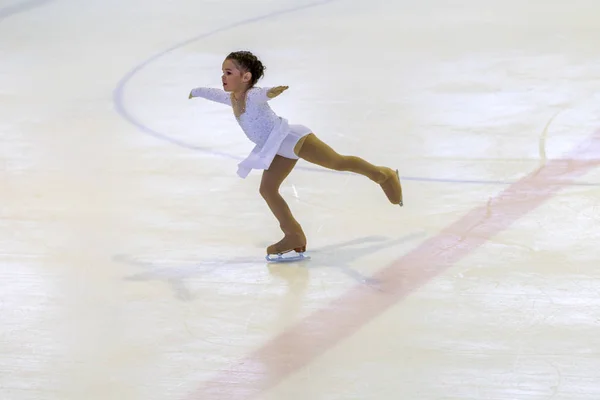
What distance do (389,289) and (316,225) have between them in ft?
2.28

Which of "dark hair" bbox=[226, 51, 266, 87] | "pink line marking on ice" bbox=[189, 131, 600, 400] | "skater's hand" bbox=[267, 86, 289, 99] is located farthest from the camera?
"dark hair" bbox=[226, 51, 266, 87]

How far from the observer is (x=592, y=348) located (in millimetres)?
3260

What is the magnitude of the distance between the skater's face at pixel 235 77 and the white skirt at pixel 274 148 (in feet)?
0.66

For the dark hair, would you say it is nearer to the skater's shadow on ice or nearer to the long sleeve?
the long sleeve

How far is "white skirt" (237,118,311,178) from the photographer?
3886 millimetres

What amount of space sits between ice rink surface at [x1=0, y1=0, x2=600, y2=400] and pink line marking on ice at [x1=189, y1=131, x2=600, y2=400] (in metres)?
0.01

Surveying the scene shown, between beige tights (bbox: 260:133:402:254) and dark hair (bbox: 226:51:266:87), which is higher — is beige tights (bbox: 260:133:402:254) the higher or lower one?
the lower one

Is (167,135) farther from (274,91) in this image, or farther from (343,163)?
(274,91)

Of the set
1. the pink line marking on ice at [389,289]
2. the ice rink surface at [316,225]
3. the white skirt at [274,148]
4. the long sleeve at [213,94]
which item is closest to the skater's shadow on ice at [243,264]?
the ice rink surface at [316,225]

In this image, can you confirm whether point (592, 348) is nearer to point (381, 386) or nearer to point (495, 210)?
point (381, 386)

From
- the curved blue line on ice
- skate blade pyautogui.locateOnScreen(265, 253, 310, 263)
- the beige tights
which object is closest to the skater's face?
the beige tights

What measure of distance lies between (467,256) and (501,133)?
162 cm

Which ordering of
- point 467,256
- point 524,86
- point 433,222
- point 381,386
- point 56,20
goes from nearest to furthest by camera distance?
point 381,386 < point 467,256 < point 433,222 < point 524,86 < point 56,20

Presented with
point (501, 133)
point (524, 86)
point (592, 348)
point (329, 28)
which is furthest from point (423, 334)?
point (329, 28)
